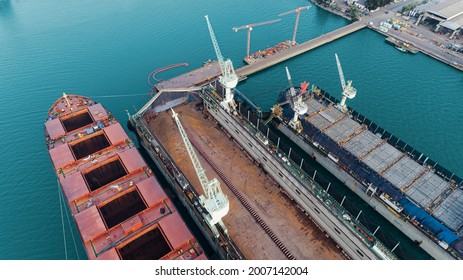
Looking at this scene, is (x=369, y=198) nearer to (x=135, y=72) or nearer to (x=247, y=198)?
(x=247, y=198)

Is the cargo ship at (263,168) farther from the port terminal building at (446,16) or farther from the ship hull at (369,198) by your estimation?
the port terminal building at (446,16)

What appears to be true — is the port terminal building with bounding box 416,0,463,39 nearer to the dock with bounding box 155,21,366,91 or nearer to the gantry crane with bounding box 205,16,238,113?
the dock with bounding box 155,21,366,91

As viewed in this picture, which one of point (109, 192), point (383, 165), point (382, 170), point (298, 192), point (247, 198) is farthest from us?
point (383, 165)

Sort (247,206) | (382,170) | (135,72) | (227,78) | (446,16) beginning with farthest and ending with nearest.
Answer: (446,16), (135,72), (227,78), (382,170), (247,206)

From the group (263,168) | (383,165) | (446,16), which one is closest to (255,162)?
(263,168)

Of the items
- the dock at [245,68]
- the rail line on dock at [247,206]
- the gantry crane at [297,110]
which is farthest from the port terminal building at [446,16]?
the rail line on dock at [247,206]

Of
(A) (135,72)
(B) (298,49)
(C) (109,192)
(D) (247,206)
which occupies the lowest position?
(D) (247,206)
